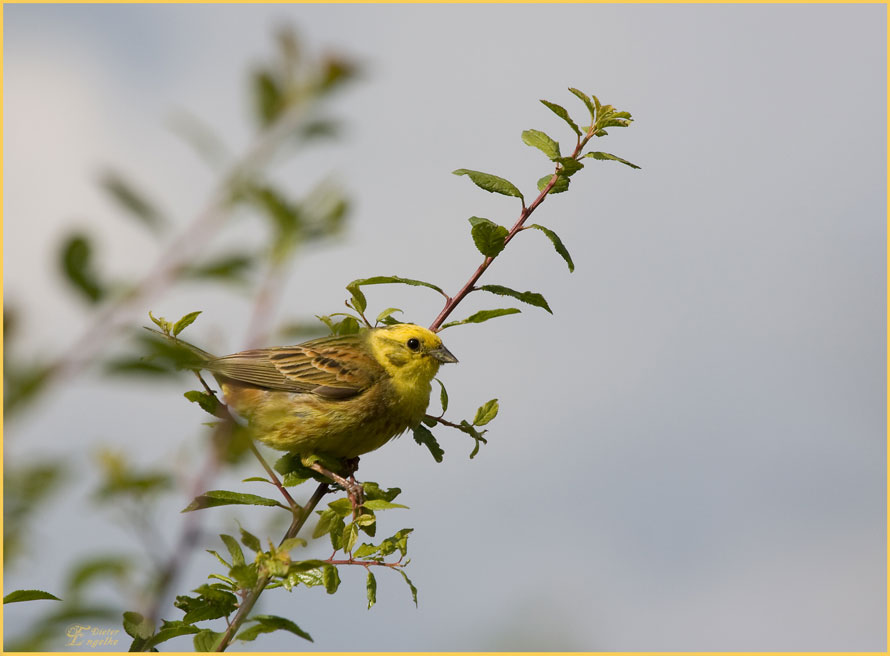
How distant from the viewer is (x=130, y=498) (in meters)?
1.69

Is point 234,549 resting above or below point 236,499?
below

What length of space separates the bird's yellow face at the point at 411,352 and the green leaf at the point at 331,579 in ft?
9.71

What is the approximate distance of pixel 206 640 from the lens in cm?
345

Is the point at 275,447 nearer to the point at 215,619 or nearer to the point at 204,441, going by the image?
the point at 215,619

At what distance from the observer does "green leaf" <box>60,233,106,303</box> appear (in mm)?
1482

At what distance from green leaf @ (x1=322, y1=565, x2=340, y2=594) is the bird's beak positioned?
308 cm

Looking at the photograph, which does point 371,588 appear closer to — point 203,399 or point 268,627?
point 268,627

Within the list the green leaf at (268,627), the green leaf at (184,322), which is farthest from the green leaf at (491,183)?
the green leaf at (268,627)

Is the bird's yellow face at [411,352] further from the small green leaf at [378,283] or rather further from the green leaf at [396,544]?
the green leaf at [396,544]

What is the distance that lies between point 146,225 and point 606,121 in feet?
10.5

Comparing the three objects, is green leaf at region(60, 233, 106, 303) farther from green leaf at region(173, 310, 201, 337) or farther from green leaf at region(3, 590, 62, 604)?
green leaf at region(173, 310, 201, 337)

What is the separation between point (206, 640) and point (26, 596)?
0.65 metres

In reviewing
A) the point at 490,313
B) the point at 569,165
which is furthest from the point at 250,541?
the point at 569,165

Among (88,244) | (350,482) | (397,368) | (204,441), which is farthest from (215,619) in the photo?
(397,368)
